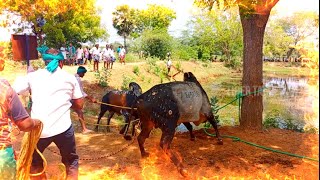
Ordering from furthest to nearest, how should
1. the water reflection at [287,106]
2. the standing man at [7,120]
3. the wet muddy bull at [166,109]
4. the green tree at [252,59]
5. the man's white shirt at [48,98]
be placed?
the water reflection at [287,106] < the green tree at [252,59] < the wet muddy bull at [166,109] < the man's white shirt at [48,98] < the standing man at [7,120]

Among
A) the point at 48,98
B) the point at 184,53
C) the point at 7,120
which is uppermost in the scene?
the point at 184,53

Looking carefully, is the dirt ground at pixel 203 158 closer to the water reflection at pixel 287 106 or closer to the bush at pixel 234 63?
the water reflection at pixel 287 106

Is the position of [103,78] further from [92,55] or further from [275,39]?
[275,39]

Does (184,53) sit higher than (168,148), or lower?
higher

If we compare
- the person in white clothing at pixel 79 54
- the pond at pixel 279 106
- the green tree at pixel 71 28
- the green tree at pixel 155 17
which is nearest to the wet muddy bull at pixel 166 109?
the pond at pixel 279 106

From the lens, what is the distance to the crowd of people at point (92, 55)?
20.5 meters

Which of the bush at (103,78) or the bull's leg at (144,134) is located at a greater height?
the bush at (103,78)

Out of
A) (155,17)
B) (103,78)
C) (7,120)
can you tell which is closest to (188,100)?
(7,120)

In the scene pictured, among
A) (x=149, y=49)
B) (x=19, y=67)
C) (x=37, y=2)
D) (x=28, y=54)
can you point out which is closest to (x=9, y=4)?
(x=37, y=2)

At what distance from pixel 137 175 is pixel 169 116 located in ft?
3.99

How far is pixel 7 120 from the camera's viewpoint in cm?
306

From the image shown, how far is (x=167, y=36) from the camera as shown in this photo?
3603 centimetres

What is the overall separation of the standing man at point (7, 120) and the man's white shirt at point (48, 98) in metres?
0.71

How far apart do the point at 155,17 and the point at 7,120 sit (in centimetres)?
3913
